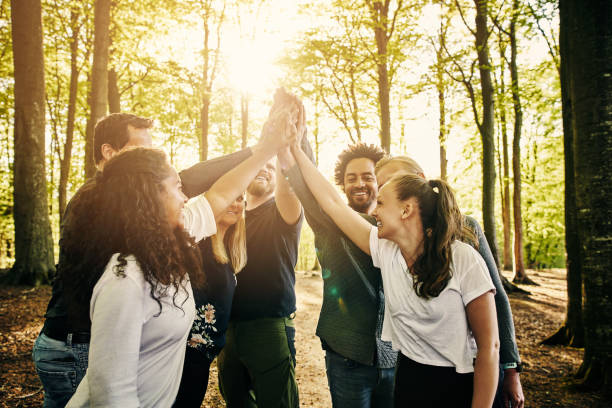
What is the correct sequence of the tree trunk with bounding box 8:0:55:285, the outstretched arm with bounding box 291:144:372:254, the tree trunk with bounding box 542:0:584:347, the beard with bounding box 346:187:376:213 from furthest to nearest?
1. the tree trunk with bounding box 8:0:55:285
2. the tree trunk with bounding box 542:0:584:347
3. the beard with bounding box 346:187:376:213
4. the outstretched arm with bounding box 291:144:372:254

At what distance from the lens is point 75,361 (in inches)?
90.6

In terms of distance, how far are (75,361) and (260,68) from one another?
1772 cm

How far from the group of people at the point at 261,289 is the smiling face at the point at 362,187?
0.01 metres

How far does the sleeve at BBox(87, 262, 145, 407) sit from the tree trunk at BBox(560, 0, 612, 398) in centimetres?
522

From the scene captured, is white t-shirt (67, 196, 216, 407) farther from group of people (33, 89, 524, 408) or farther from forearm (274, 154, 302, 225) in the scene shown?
forearm (274, 154, 302, 225)

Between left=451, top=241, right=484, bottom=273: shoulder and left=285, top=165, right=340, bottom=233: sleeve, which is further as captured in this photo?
left=285, top=165, right=340, bottom=233: sleeve

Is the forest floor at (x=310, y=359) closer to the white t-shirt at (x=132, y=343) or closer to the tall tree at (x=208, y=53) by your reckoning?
the white t-shirt at (x=132, y=343)

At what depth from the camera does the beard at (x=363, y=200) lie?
119 inches

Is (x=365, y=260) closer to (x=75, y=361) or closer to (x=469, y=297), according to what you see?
(x=469, y=297)

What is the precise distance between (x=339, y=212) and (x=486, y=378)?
1.17 metres

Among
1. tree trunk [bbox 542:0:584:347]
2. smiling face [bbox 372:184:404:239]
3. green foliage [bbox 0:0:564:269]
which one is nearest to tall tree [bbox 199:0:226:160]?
green foliage [bbox 0:0:564:269]

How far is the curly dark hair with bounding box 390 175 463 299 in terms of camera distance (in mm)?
1842

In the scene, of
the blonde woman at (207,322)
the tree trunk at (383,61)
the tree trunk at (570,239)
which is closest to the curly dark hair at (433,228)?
the blonde woman at (207,322)

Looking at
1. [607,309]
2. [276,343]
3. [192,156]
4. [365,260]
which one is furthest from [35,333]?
[192,156]
